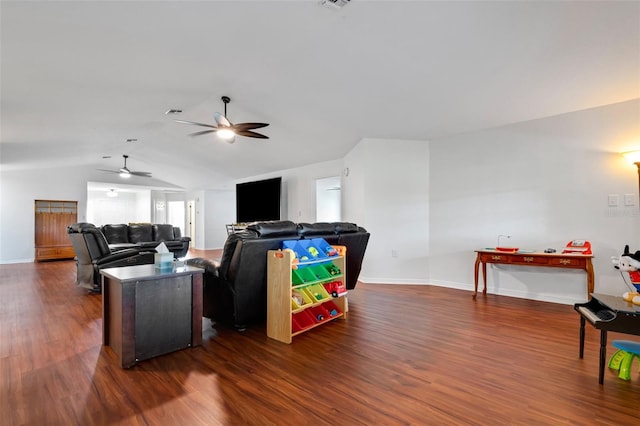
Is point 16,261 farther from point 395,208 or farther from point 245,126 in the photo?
point 395,208

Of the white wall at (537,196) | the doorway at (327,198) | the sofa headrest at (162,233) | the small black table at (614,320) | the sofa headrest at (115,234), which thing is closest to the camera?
the small black table at (614,320)

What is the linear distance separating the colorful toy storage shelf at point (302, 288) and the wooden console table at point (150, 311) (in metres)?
0.66

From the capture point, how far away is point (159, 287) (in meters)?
2.40

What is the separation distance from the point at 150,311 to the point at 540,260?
14.3ft

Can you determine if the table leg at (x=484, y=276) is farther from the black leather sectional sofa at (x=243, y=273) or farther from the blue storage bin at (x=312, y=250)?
the black leather sectional sofa at (x=243, y=273)

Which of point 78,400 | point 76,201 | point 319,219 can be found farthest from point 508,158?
point 76,201

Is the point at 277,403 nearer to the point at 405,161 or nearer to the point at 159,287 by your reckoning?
the point at 159,287

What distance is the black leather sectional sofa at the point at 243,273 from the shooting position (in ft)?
9.09

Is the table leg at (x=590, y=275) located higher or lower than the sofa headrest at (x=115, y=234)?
lower

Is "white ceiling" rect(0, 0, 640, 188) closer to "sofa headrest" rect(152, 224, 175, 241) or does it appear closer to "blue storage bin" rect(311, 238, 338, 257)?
"blue storage bin" rect(311, 238, 338, 257)

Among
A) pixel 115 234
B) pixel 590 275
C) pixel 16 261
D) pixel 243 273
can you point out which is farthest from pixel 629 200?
pixel 16 261

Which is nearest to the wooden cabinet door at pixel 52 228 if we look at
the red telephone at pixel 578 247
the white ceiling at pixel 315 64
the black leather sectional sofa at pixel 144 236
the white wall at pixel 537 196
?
the black leather sectional sofa at pixel 144 236

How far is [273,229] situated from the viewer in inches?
114

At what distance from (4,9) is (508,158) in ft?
17.9
